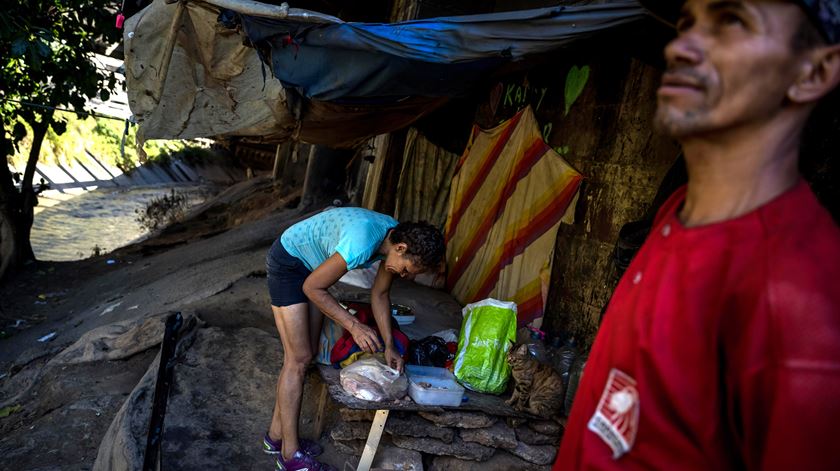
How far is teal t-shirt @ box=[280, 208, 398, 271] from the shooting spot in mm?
3270

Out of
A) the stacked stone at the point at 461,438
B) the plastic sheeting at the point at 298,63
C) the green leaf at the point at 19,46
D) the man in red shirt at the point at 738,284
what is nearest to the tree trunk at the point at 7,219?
the green leaf at the point at 19,46

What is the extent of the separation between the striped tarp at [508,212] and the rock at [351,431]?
1.79 m

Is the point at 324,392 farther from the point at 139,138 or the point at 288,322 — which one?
the point at 139,138

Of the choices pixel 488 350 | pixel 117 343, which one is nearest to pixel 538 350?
pixel 488 350

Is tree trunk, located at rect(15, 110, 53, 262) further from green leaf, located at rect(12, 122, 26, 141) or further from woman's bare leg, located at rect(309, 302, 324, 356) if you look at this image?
woman's bare leg, located at rect(309, 302, 324, 356)

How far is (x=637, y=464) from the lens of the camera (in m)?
1.12

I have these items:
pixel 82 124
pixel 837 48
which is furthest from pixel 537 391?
pixel 82 124

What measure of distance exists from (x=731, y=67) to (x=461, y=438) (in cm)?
311

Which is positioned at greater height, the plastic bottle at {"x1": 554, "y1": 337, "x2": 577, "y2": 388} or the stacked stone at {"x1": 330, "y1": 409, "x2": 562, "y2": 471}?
the plastic bottle at {"x1": 554, "y1": 337, "x2": 577, "y2": 388}

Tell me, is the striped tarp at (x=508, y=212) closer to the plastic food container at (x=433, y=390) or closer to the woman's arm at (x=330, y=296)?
the plastic food container at (x=433, y=390)

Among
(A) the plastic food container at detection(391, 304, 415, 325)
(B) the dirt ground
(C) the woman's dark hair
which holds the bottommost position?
(B) the dirt ground

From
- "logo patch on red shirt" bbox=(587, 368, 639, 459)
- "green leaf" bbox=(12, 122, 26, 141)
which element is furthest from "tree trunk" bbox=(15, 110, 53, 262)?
"logo patch on red shirt" bbox=(587, 368, 639, 459)

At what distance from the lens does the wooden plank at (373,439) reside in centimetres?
348

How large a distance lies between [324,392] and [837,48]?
3534mm
